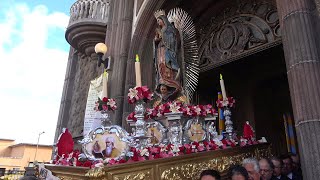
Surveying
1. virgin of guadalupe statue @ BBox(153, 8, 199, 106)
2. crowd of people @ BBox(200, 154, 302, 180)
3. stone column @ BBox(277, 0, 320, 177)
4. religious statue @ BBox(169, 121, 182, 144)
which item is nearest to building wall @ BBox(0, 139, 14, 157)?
virgin of guadalupe statue @ BBox(153, 8, 199, 106)

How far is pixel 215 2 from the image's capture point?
7879 millimetres

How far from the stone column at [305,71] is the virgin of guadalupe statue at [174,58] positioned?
6.31 ft

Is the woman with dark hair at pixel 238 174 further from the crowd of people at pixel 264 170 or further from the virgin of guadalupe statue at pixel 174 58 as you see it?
the virgin of guadalupe statue at pixel 174 58

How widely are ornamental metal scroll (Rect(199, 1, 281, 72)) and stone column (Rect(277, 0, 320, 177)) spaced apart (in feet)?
7.62

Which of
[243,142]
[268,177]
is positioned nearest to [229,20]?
[243,142]

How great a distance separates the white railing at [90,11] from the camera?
31.6 feet

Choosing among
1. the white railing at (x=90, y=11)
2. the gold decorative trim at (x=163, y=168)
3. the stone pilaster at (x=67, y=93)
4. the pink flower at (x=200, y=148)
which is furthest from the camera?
the stone pilaster at (x=67, y=93)

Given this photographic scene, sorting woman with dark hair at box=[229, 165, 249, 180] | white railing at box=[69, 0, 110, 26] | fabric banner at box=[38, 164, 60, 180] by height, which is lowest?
fabric banner at box=[38, 164, 60, 180]

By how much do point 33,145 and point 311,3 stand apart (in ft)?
80.5

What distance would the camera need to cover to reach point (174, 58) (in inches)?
207

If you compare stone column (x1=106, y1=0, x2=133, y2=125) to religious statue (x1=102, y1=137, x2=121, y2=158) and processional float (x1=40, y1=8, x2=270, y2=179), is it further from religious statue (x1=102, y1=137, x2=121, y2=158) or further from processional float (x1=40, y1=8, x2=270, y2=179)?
religious statue (x1=102, y1=137, x2=121, y2=158)

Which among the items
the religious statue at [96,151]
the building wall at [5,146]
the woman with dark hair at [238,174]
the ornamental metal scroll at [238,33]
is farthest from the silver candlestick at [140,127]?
the building wall at [5,146]

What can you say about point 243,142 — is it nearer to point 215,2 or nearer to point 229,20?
point 229,20

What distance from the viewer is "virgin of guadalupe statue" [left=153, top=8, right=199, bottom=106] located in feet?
16.3
